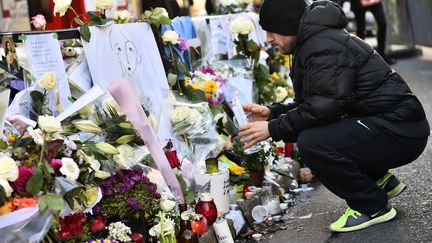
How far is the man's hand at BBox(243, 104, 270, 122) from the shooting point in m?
5.08

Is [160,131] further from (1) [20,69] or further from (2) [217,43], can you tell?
(2) [217,43]

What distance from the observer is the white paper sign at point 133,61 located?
4.86 metres

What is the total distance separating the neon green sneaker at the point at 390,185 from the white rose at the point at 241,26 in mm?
2158

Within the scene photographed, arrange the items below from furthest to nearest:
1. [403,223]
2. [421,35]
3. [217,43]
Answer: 1. [421,35]
2. [217,43]
3. [403,223]

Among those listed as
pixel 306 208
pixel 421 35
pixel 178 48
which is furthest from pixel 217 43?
pixel 421 35

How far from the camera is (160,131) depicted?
5.05 metres

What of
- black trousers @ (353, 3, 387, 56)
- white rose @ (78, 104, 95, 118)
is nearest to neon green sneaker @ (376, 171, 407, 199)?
white rose @ (78, 104, 95, 118)

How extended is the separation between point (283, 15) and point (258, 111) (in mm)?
702

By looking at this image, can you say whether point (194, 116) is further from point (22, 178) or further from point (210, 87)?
point (22, 178)

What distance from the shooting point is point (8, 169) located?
342 cm

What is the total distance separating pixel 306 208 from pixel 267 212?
48cm

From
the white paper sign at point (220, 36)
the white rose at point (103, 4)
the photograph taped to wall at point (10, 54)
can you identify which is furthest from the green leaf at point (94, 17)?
the white paper sign at point (220, 36)

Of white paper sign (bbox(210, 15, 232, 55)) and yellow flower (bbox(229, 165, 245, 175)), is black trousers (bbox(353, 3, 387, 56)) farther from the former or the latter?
yellow flower (bbox(229, 165, 245, 175))

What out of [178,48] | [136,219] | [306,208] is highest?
[178,48]
